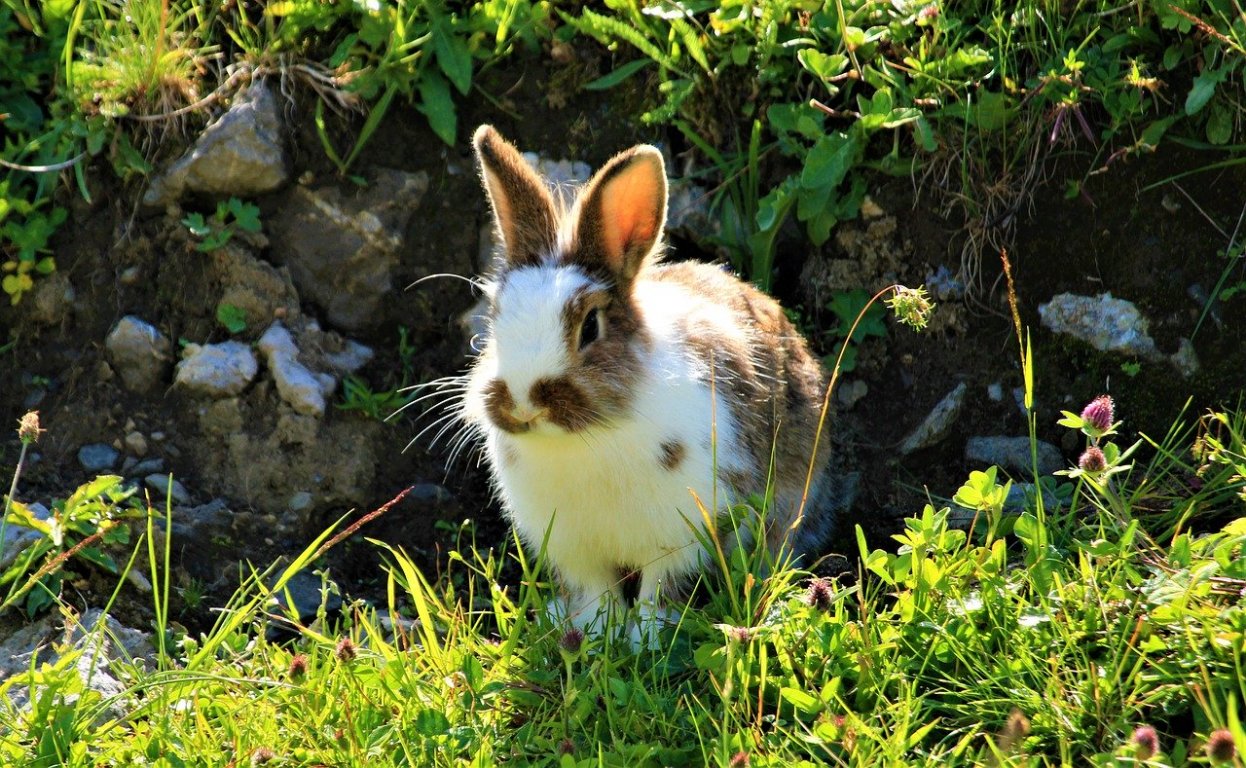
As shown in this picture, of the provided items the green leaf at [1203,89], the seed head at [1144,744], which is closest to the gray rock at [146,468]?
the seed head at [1144,744]

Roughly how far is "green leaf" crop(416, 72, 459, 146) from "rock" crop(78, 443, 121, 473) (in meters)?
1.66

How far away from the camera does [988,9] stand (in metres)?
4.46

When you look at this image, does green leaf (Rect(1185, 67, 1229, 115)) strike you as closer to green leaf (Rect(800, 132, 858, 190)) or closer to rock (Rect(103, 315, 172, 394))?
green leaf (Rect(800, 132, 858, 190))

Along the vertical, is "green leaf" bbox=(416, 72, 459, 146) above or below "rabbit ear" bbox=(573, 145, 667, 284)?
above

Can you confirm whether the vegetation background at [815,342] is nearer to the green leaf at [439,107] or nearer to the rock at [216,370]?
the green leaf at [439,107]

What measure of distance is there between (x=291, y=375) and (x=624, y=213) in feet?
5.44

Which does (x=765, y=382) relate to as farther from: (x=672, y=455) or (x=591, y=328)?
(x=591, y=328)

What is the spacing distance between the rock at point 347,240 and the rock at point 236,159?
0.46ft

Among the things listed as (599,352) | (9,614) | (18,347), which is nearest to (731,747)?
(599,352)

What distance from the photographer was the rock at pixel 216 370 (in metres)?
4.63

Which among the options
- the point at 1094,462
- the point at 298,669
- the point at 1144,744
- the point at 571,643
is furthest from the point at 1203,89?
the point at 298,669

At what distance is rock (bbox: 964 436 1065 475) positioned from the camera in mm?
4203

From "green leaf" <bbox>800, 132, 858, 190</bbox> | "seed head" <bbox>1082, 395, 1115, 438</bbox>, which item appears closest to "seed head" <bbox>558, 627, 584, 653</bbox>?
"seed head" <bbox>1082, 395, 1115, 438</bbox>

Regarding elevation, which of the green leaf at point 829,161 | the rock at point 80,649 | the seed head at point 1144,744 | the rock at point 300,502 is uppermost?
the green leaf at point 829,161
